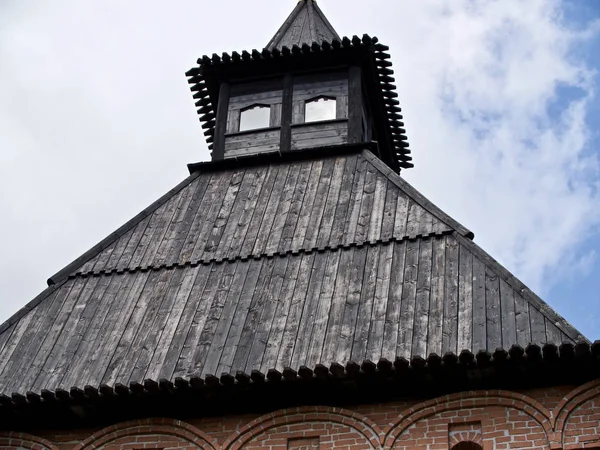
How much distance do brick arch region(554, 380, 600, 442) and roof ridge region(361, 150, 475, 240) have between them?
2995 mm

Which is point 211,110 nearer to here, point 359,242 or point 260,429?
point 359,242

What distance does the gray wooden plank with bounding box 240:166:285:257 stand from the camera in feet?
47.8

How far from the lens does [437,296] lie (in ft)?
41.0

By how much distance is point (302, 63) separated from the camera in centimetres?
1861

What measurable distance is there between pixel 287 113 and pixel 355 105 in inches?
44.5

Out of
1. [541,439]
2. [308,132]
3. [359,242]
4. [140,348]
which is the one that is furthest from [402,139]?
[541,439]

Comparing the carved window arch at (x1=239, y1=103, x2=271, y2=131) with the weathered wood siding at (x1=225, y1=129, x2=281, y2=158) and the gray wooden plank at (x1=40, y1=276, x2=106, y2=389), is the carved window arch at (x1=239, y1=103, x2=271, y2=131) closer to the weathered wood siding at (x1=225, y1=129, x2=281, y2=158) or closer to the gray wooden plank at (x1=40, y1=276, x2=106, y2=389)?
the weathered wood siding at (x1=225, y1=129, x2=281, y2=158)

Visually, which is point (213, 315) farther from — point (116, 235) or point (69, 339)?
point (116, 235)

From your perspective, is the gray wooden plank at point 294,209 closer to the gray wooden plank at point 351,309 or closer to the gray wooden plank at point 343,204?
the gray wooden plank at point 343,204

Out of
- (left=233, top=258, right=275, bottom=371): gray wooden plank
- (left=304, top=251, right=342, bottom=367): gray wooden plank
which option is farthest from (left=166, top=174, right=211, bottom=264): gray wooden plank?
(left=304, top=251, right=342, bottom=367): gray wooden plank

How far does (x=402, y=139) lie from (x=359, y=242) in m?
6.88

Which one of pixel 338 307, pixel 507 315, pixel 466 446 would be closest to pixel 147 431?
pixel 338 307

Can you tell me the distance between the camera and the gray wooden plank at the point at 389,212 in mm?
14005

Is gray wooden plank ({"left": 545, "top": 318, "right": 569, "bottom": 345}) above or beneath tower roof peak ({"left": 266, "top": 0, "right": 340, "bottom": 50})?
beneath
